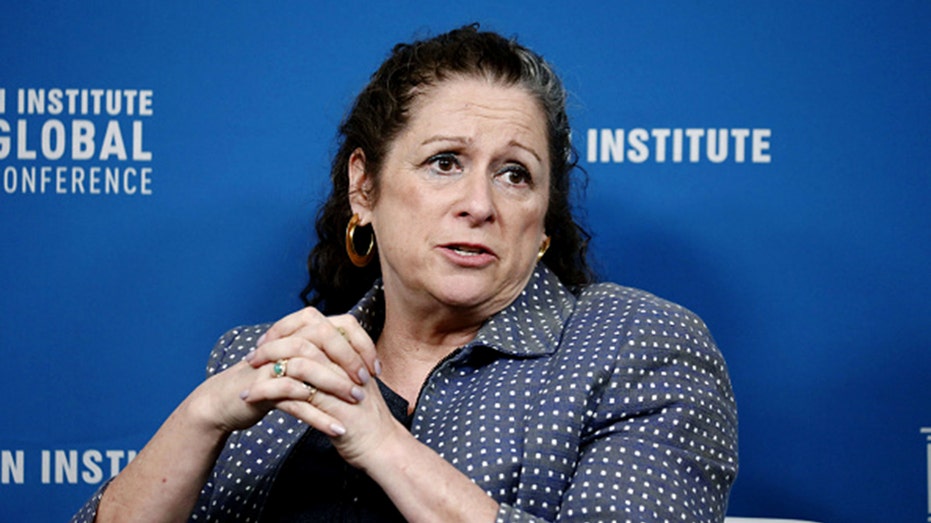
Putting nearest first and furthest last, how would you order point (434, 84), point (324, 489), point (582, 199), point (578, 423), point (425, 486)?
point (425, 486), point (578, 423), point (324, 489), point (434, 84), point (582, 199)

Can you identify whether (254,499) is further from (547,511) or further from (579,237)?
(579,237)

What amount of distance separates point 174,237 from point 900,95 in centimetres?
130

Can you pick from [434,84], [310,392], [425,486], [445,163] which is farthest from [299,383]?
[434,84]

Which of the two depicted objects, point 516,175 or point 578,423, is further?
point 516,175

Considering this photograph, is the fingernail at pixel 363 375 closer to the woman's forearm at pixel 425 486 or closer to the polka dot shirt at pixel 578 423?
the woman's forearm at pixel 425 486

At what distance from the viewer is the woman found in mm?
1362

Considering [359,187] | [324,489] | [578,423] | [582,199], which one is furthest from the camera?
[582,199]

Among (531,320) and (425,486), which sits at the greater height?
(531,320)

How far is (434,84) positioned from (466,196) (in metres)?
0.19

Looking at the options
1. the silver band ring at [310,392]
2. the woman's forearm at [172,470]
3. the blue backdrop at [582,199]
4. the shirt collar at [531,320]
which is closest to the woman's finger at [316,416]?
the silver band ring at [310,392]

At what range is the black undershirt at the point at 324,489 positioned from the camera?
5.06ft

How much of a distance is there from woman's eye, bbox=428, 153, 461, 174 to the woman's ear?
171 mm

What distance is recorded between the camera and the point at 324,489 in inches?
62.2

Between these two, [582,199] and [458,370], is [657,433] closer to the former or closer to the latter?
[458,370]
